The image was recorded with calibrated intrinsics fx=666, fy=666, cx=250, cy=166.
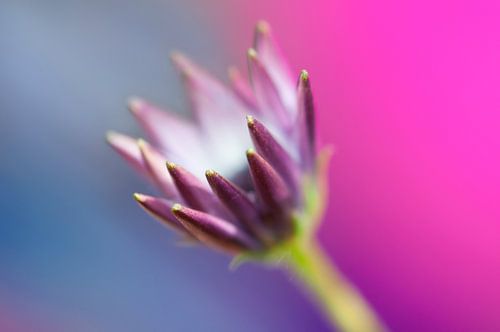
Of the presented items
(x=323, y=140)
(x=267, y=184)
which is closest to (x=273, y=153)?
(x=267, y=184)

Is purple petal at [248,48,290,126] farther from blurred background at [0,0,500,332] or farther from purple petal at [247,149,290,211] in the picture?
blurred background at [0,0,500,332]

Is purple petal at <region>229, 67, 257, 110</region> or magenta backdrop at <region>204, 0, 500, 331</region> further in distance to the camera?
magenta backdrop at <region>204, 0, 500, 331</region>

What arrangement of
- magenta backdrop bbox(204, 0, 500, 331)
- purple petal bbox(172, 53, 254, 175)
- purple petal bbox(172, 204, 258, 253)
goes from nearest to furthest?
purple petal bbox(172, 204, 258, 253) → purple petal bbox(172, 53, 254, 175) → magenta backdrop bbox(204, 0, 500, 331)

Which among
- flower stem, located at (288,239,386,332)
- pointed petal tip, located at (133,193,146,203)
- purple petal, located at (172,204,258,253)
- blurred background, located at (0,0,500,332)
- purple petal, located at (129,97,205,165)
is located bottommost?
flower stem, located at (288,239,386,332)

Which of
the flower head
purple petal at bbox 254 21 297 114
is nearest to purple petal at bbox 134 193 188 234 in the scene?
the flower head

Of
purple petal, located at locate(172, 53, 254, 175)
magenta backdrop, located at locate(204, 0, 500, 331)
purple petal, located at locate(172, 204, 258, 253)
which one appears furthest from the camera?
magenta backdrop, located at locate(204, 0, 500, 331)

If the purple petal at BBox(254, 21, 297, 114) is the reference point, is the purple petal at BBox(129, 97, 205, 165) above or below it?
above

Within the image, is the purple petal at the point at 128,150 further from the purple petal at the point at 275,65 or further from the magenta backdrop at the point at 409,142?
the magenta backdrop at the point at 409,142

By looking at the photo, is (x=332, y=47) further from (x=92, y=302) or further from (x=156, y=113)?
(x=156, y=113)
